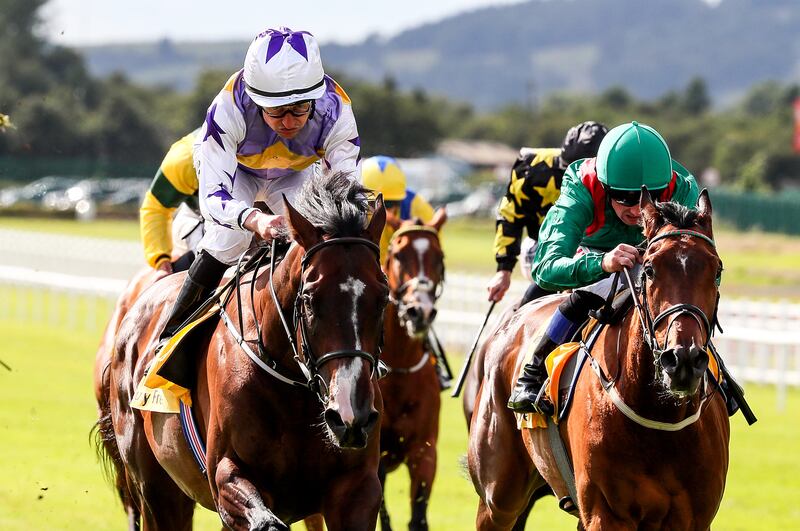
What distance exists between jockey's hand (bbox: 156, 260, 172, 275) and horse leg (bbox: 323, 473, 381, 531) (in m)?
3.12

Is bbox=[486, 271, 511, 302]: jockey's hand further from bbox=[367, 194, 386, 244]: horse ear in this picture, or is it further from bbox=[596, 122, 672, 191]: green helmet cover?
bbox=[367, 194, 386, 244]: horse ear

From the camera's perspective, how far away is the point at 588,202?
573cm

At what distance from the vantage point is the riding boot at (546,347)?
18.9 feet

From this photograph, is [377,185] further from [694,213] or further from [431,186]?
[431,186]

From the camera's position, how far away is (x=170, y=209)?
318 inches

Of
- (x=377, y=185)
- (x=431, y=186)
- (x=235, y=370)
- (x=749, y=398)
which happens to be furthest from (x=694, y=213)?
(x=431, y=186)

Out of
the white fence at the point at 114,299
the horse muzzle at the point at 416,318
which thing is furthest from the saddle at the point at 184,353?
the white fence at the point at 114,299

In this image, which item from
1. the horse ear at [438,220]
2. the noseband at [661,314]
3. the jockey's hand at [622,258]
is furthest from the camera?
the horse ear at [438,220]

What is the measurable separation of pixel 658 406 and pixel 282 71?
1.96 m

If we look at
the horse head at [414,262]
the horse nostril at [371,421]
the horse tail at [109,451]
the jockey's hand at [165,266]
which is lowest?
the horse tail at [109,451]

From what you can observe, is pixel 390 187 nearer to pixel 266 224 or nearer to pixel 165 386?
pixel 165 386

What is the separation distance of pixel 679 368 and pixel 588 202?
1.36 metres

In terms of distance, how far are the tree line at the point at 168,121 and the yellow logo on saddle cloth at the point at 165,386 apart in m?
69.8

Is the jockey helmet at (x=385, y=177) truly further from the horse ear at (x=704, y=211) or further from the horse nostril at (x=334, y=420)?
the horse nostril at (x=334, y=420)
